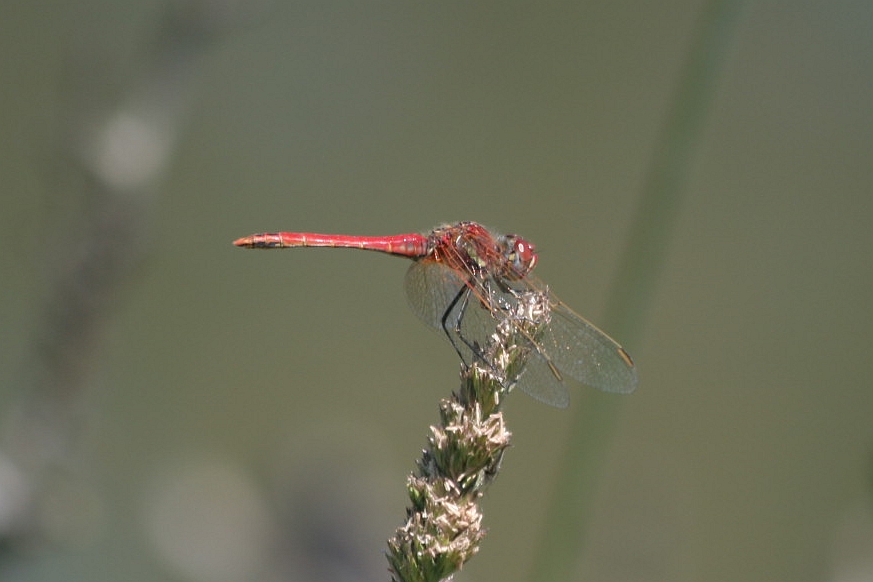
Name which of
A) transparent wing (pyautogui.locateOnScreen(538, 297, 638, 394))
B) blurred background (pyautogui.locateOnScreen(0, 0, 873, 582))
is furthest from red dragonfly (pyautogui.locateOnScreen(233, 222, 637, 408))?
blurred background (pyautogui.locateOnScreen(0, 0, 873, 582))

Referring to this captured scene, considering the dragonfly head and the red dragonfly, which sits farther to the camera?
the dragonfly head

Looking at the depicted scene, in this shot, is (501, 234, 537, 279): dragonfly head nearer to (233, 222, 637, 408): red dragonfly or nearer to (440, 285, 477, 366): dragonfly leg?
(233, 222, 637, 408): red dragonfly

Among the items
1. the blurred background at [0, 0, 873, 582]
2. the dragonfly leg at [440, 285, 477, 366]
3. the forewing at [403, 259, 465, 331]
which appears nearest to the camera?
the dragonfly leg at [440, 285, 477, 366]

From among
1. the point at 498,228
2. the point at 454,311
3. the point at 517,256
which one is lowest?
the point at 498,228

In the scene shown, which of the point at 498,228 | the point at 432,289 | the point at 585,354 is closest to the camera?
the point at 585,354

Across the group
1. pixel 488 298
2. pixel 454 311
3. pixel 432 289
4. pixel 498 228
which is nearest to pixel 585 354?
pixel 488 298

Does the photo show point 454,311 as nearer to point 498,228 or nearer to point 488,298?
point 488,298
